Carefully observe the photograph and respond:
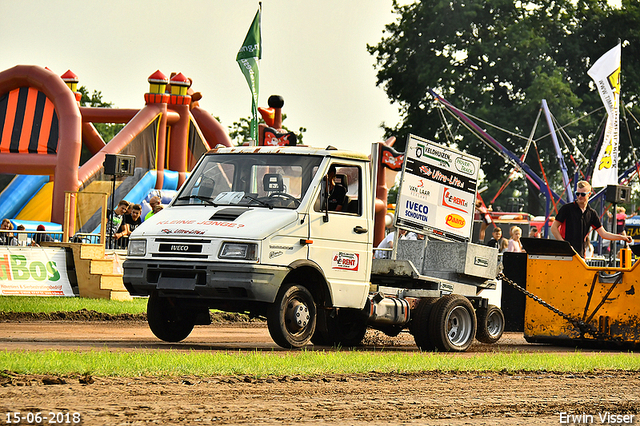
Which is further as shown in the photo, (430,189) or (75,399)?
(430,189)

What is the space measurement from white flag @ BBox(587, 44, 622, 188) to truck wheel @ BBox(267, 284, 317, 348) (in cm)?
3117

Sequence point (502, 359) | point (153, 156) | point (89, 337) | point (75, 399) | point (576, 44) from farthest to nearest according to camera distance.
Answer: point (576, 44)
point (153, 156)
point (89, 337)
point (502, 359)
point (75, 399)

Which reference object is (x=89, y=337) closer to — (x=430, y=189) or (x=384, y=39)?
(x=430, y=189)

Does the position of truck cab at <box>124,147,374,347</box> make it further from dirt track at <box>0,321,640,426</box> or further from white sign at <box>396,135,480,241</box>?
dirt track at <box>0,321,640,426</box>

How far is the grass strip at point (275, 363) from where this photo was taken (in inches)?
347

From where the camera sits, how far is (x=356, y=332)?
1385cm

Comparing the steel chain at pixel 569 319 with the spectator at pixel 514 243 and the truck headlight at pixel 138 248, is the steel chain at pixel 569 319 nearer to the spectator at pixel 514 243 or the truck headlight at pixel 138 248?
the truck headlight at pixel 138 248

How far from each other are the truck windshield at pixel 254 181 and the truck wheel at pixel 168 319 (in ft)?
4.04

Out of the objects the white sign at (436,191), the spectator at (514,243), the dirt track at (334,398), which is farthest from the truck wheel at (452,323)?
the spectator at (514,243)

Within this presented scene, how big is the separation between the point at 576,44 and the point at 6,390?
57.7 meters

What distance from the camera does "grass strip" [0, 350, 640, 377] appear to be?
882 cm

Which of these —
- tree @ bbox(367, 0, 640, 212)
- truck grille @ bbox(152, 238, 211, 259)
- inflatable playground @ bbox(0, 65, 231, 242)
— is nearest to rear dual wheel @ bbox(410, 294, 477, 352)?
truck grille @ bbox(152, 238, 211, 259)

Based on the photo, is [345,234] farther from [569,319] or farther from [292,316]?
[569,319]

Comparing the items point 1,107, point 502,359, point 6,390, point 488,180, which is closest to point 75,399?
point 6,390
